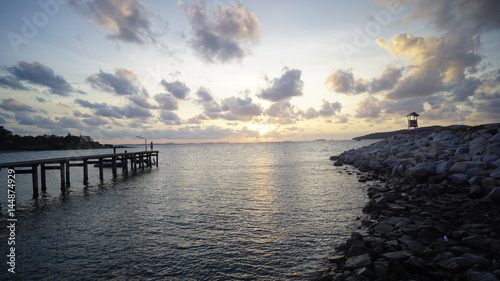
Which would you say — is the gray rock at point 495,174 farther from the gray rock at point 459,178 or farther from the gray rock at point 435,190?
the gray rock at point 435,190

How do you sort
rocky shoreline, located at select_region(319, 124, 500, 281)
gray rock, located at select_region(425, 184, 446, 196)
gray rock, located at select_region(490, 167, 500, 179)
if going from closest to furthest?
rocky shoreline, located at select_region(319, 124, 500, 281) < gray rock, located at select_region(490, 167, 500, 179) < gray rock, located at select_region(425, 184, 446, 196)

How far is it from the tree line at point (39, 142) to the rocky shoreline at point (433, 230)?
6753 inches

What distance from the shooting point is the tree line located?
12781cm

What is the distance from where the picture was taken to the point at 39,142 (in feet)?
464

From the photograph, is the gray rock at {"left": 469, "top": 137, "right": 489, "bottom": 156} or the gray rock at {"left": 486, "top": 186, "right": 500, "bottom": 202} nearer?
the gray rock at {"left": 486, "top": 186, "right": 500, "bottom": 202}

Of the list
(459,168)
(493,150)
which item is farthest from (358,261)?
(493,150)

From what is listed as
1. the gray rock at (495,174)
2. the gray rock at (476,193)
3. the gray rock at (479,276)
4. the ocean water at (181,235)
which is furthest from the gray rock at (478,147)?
the gray rock at (479,276)

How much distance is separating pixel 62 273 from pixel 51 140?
181625mm

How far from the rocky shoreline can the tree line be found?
563 feet

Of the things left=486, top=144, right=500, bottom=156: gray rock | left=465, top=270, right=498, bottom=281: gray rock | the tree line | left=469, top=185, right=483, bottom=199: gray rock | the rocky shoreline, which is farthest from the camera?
the tree line

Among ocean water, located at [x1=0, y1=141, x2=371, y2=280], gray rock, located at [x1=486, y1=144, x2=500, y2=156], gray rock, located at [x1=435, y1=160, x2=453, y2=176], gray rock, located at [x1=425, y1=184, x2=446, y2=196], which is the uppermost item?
gray rock, located at [x1=486, y1=144, x2=500, y2=156]

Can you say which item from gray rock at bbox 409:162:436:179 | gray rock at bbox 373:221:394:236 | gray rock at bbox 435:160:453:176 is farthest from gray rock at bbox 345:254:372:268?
gray rock at bbox 409:162:436:179

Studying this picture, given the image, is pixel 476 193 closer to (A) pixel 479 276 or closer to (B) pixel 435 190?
(B) pixel 435 190

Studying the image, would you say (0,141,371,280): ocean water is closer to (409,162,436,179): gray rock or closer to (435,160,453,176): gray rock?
(409,162,436,179): gray rock
